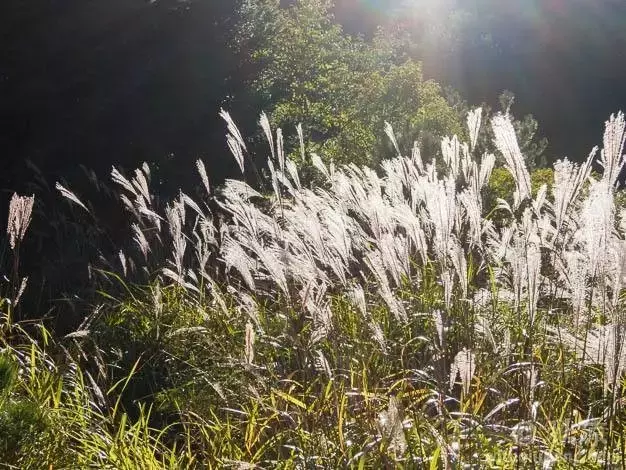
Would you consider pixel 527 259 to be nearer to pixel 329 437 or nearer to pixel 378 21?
pixel 329 437

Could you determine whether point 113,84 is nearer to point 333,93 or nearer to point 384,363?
point 333,93

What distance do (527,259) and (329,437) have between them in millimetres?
1003

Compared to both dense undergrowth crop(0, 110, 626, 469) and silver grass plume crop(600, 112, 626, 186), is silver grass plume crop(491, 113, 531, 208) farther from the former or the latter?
silver grass plume crop(600, 112, 626, 186)

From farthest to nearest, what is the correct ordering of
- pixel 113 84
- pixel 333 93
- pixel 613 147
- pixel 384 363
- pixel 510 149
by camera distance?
pixel 333 93, pixel 113 84, pixel 384 363, pixel 510 149, pixel 613 147

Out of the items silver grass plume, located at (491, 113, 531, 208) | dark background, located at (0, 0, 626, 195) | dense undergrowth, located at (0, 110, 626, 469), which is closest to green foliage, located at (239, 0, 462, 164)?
dark background, located at (0, 0, 626, 195)

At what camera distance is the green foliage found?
11.7 meters

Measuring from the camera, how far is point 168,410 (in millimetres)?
3584

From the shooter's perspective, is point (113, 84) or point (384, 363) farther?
point (113, 84)

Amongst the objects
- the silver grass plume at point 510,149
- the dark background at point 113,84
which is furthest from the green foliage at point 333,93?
the silver grass plume at point 510,149

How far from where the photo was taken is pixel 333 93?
1403 cm

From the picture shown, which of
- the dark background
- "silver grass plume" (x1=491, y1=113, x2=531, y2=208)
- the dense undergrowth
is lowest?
the dense undergrowth

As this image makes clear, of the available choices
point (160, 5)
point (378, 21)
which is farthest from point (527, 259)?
point (378, 21)

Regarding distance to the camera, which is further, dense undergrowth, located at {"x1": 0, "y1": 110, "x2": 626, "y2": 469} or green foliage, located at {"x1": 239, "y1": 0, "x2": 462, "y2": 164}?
green foliage, located at {"x1": 239, "y1": 0, "x2": 462, "y2": 164}

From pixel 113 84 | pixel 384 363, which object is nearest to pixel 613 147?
pixel 384 363
